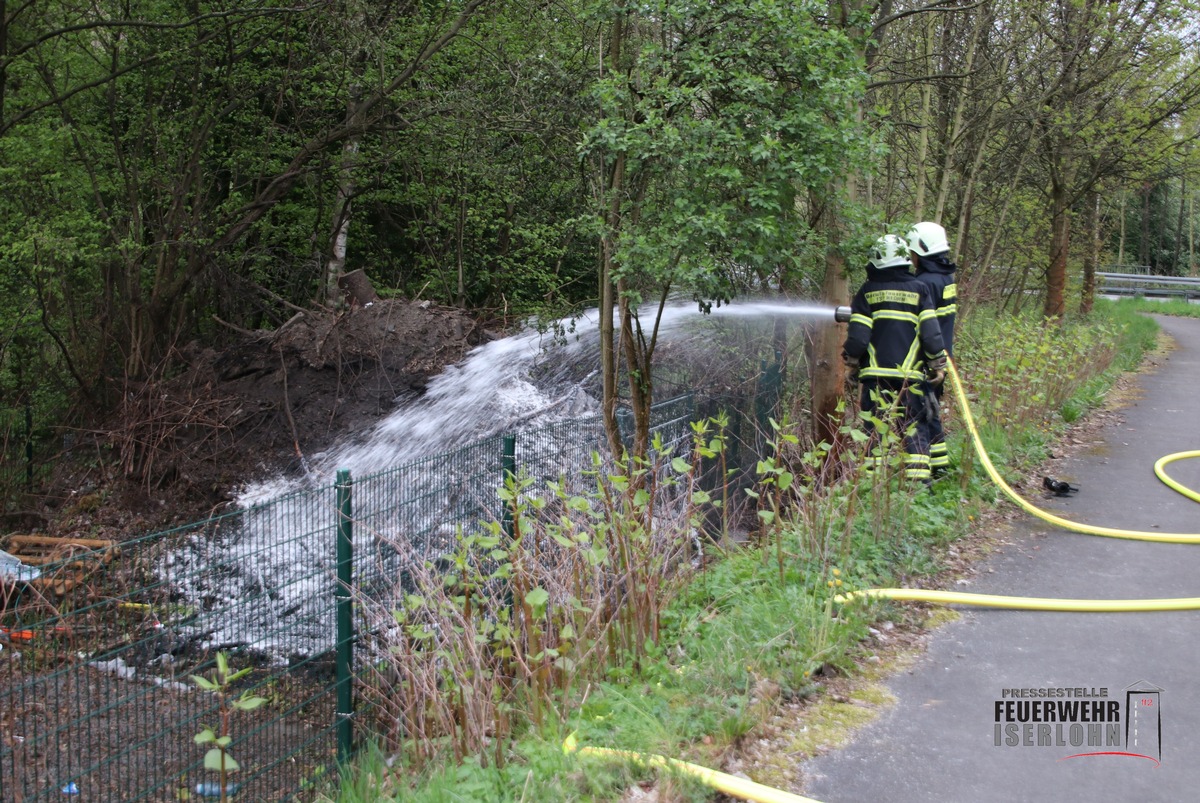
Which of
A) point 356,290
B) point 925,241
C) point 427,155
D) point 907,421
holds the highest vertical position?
point 427,155

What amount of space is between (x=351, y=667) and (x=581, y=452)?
2.48 m

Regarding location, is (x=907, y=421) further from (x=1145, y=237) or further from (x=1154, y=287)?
(x=1145, y=237)

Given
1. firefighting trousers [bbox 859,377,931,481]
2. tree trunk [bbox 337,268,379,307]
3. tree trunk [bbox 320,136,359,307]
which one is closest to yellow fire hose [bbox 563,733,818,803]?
firefighting trousers [bbox 859,377,931,481]

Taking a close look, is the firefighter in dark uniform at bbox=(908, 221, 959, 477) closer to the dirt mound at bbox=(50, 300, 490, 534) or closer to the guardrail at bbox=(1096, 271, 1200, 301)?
the dirt mound at bbox=(50, 300, 490, 534)

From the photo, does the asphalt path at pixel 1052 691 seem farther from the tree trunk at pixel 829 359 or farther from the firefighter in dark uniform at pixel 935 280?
the tree trunk at pixel 829 359

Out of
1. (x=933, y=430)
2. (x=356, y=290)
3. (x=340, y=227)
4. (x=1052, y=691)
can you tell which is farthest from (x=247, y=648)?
(x=340, y=227)

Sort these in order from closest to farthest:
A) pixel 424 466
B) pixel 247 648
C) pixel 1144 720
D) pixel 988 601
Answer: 1. pixel 1144 720
2. pixel 988 601
3. pixel 247 648
4. pixel 424 466

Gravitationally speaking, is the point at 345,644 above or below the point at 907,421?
below

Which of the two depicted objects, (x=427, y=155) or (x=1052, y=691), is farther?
(x=427, y=155)

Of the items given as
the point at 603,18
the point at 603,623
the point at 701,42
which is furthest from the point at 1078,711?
the point at 603,18

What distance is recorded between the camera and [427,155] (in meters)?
12.8

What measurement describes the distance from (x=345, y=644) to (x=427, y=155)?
8977 millimetres

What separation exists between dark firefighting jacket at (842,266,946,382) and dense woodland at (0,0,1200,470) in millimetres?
413

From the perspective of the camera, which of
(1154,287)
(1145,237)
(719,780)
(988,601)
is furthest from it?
(1145,237)
